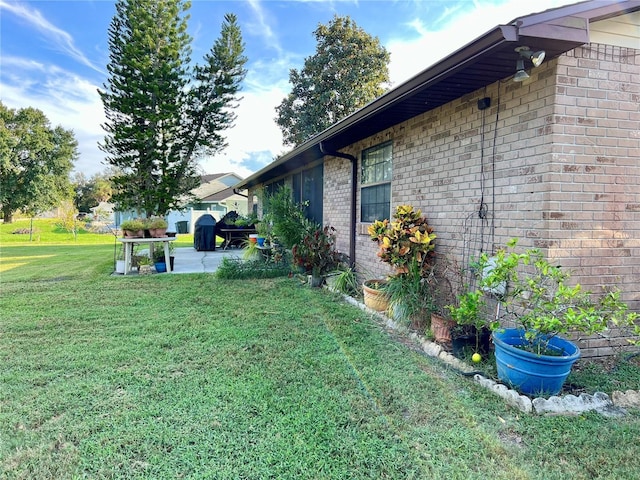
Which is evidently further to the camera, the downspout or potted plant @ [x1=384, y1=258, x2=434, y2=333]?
the downspout

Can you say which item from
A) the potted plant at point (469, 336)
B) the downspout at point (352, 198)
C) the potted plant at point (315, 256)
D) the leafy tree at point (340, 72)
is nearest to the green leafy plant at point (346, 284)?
the downspout at point (352, 198)

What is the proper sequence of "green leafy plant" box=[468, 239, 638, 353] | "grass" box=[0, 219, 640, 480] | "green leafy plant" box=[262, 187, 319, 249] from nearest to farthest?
"grass" box=[0, 219, 640, 480] → "green leafy plant" box=[468, 239, 638, 353] → "green leafy plant" box=[262, 187, 319, 249]

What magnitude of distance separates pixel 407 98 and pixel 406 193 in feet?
4.82

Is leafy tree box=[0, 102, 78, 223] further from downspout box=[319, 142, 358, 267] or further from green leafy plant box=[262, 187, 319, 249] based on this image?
downspout box=[319, 142, 358, 267]

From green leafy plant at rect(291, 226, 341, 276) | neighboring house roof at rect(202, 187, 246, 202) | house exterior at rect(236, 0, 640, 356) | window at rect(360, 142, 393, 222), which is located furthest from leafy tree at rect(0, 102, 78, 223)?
house exterior at rect(236, 0, 640, 356)

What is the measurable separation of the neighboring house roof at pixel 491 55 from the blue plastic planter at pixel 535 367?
2144 millimetres

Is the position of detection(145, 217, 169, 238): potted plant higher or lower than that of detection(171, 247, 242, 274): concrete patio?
higher

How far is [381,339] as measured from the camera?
12.7 feet

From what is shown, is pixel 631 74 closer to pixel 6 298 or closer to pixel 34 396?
pixel 34 396

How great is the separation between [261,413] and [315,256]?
4.45 meters

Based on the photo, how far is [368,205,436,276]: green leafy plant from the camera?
4.16 meters

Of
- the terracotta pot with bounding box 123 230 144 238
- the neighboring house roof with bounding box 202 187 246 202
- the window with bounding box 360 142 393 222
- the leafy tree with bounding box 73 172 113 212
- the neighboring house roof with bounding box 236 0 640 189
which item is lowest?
the terracotta pot with bounding box 123 230 144 238

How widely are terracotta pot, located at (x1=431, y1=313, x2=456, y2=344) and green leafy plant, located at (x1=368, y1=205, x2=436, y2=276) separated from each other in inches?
26.2

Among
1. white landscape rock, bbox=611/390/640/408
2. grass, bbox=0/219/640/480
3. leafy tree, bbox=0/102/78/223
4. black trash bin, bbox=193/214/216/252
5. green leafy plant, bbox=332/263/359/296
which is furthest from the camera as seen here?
leafy tree, bbox=0/102/78/223
